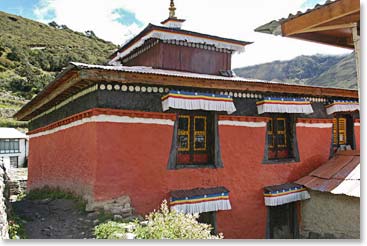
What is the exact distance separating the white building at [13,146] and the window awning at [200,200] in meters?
18.8

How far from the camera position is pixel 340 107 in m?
6.43

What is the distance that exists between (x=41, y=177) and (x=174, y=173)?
3628 mm

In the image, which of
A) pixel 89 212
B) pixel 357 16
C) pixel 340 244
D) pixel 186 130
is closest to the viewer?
pixel 357 16

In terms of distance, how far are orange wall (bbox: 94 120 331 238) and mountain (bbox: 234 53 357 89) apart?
97cm

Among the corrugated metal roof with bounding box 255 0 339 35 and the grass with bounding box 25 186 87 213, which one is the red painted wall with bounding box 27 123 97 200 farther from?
the corrugated metal roof with bounding box 255 0 339 35

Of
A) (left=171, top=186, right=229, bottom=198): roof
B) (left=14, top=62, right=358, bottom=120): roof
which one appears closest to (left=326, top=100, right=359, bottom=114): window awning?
(left=14, top=62, right=358, bottom=120): roof

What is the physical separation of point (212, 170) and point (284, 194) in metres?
1.41

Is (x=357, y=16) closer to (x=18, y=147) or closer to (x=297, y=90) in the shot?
(x=297, y=90)

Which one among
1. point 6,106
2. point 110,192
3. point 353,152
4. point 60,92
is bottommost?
point 110,192

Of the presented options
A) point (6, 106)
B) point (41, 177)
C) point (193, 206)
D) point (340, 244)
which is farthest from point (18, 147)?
point (340, 244)

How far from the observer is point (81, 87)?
15.6 feet

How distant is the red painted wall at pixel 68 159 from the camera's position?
174 inches

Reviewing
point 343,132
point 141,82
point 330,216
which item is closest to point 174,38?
point 141,82

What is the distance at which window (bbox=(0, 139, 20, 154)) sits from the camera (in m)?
20.6
